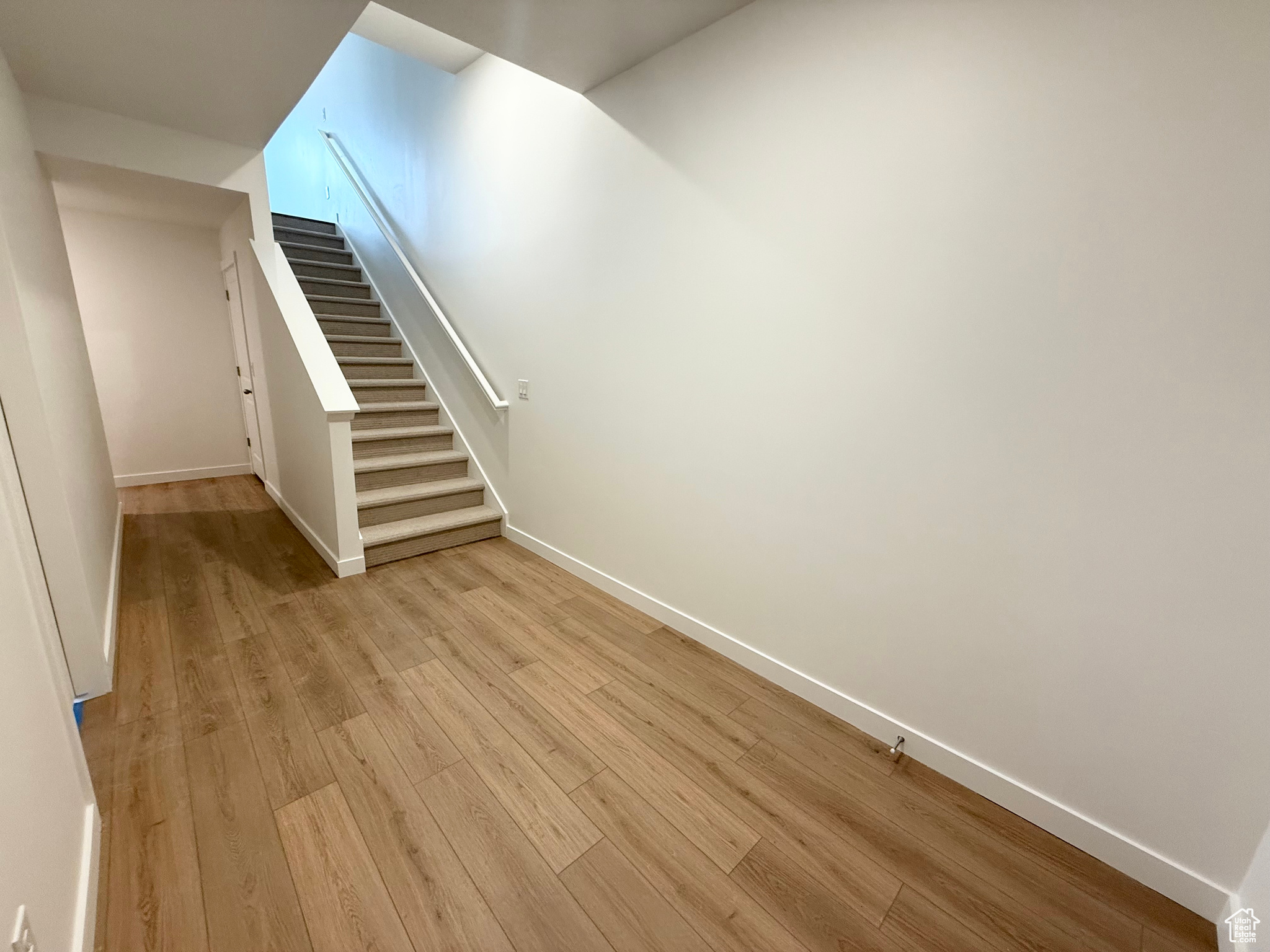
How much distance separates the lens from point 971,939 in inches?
48.8

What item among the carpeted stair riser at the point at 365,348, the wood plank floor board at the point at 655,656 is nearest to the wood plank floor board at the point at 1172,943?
the wood plank floor board at the point at 655,656

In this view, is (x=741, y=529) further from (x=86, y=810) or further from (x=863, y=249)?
(x=86, y=810)

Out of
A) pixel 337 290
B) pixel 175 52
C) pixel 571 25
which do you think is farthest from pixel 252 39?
pixel 337 290

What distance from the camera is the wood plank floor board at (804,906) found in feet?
4.00

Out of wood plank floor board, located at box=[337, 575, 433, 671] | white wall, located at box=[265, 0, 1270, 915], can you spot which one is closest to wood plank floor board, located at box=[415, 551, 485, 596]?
wood plank floor board, located at box=[337, 575, 433, 671]

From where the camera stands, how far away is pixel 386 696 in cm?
195

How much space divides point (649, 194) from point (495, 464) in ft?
6.74

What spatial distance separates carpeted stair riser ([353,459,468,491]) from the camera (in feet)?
10.9

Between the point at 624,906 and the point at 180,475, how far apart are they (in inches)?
215

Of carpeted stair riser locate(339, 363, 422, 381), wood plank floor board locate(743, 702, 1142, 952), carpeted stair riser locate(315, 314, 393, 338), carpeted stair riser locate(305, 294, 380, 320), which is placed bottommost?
wood plank floor board locate(743, 702, 1142, 952)

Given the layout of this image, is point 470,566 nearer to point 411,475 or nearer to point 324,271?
point 411,475

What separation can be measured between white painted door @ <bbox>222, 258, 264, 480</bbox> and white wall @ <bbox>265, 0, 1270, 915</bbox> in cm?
333

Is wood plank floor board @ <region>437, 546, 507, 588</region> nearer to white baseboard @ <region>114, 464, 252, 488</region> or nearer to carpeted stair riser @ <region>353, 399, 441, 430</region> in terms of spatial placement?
carpeted stair riser @ <region>353, 399, 441, 430</region>

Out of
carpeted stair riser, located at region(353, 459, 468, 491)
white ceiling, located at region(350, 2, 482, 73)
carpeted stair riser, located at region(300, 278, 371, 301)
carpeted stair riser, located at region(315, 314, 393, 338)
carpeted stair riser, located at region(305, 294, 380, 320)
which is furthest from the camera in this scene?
carpeted stair riser, located at region(300, 278, 371, 301)
